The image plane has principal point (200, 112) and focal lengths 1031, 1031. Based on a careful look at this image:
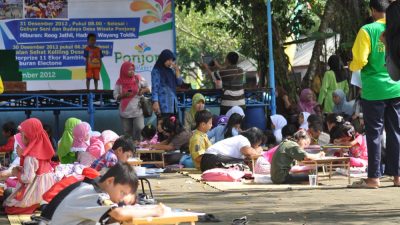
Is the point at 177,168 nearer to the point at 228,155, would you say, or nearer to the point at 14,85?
the point at 228,155

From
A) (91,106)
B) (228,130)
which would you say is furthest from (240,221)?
(91,106)

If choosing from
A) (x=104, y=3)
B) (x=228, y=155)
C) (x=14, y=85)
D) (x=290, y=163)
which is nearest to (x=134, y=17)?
(x=104, y=3)

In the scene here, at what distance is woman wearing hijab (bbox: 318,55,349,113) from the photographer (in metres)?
21.5

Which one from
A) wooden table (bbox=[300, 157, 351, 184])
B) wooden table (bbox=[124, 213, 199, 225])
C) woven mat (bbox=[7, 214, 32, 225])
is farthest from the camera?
wooden table (bbox=[300, 157, 351, 184])

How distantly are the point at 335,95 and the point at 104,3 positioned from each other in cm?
678

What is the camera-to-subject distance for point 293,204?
36.7 ft

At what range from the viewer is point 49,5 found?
24.2 metres

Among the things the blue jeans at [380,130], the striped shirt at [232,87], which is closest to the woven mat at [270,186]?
the blue jeans at [380,130]

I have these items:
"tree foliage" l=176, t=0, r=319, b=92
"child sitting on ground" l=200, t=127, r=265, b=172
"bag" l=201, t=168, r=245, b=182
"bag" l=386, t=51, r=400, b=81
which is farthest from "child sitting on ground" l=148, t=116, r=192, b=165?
"bag" l=386, t=51, r=400, b=81

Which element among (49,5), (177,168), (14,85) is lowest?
(177,168)

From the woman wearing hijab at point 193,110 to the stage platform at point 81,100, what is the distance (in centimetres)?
104

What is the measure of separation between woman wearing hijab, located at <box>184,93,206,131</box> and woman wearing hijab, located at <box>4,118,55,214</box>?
28.7 ft

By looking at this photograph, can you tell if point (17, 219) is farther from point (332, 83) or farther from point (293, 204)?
point (332, 83)

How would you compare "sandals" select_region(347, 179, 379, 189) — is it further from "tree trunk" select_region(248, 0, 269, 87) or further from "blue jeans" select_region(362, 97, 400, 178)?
"tree trunk" select_region(248, 0, 269, 87)
